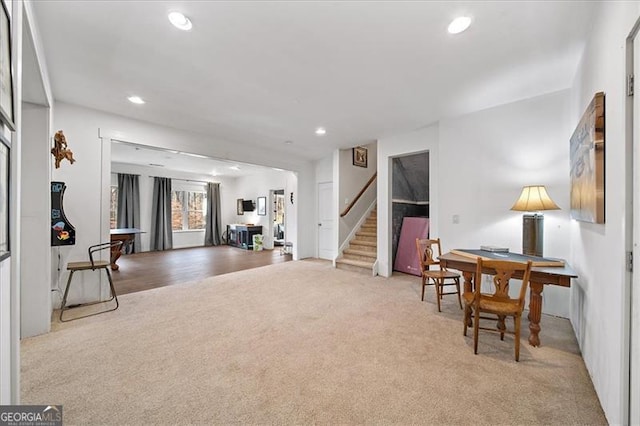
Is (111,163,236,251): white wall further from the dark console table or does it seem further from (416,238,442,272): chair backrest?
(416,238,442,272): chair backrest

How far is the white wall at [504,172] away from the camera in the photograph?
3.14m

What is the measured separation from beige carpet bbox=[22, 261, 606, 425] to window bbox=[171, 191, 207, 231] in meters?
6.34

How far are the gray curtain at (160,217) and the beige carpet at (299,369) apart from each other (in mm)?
5729

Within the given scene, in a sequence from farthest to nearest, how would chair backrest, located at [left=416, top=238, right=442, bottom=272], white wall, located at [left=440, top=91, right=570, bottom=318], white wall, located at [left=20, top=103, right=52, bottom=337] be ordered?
1. chair backrest, located at [left=416, top=238, right=442, bottom=272]
2. white wall, located at [left=440, top=91, right=570, bottom=318]
3. white wall, located at [left=20, top=103, right=52, bottom=337]

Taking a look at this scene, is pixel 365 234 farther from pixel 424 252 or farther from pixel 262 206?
pixel 262 206

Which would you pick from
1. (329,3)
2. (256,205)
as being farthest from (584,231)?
(256,205)

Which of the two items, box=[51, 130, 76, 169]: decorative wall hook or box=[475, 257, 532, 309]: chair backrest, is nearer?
box=[475, 257, 532, 309]: chair backrest

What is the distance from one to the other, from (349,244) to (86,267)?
15.3 ft

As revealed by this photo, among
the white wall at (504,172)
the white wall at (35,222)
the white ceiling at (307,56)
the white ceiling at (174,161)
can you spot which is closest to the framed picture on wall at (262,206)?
the white ceiling at (174,161)

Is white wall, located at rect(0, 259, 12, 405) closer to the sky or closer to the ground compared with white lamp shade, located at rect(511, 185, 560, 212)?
closer to the ground

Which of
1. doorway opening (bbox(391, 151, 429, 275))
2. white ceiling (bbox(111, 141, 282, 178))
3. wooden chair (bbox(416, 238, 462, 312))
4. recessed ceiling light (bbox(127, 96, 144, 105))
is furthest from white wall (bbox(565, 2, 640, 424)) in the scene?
white ceiling (bbox(111, 141, 282, 178))

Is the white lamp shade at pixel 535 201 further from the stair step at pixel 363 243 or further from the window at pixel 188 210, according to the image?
the window at pixel 188 210

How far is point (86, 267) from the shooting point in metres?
3.20

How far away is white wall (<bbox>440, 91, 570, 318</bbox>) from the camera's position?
3143 millimetres
